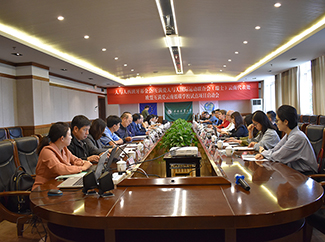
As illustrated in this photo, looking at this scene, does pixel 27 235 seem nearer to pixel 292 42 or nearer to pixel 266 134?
pixel 266 134

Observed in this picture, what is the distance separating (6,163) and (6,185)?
7.6 inches

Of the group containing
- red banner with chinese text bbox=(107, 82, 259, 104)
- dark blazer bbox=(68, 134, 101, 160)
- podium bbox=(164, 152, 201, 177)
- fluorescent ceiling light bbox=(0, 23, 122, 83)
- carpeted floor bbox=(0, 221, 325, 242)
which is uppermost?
fluorescent ceiling light bbox=(0, 23, 122, 83)

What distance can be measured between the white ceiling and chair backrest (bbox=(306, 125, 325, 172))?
2.45 meters

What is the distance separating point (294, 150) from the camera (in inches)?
81.1

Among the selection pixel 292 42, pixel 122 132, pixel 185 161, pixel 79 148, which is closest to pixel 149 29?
pixel 122 132

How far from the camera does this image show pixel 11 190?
189 cm

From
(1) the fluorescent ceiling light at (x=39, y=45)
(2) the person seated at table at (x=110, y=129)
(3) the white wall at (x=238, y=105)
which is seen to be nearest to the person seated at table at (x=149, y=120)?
Answer: (1) the fluorescent ceiling light at (x=39, y=45)

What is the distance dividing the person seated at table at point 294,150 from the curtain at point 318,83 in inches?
257

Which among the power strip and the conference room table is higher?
the power strip

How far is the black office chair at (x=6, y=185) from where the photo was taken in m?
1.79

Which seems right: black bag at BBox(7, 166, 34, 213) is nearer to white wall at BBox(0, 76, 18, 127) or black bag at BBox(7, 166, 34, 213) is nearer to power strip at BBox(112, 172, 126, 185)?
power strip at BBox(112, 172, 126, 185)

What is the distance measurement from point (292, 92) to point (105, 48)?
7227 millimetres

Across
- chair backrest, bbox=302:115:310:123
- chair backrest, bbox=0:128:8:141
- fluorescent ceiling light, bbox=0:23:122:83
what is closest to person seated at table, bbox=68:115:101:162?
fluorescent ceiling light, bbox=0:23:122:83

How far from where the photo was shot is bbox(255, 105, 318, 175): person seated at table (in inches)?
80.3
